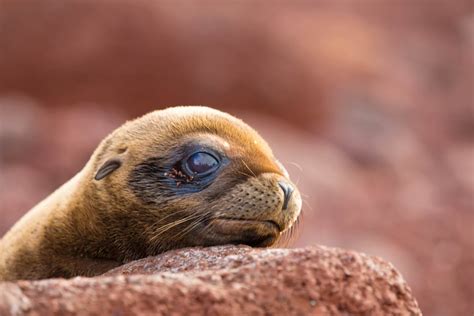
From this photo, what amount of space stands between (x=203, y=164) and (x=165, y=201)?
410 millimetres

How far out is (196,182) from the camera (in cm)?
756

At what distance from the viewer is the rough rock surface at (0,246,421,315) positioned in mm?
5086

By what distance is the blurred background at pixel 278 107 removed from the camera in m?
20.2

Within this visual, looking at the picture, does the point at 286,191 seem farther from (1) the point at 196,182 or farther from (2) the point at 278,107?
(2) the point at 278,107

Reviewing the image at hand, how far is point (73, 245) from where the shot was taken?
303 inches

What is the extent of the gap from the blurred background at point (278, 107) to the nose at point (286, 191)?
33.0 feet

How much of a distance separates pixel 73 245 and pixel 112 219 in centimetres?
Answer: 38

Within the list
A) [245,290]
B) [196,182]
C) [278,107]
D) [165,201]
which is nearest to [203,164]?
[196,182]

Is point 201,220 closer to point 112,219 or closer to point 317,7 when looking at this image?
point 112,219

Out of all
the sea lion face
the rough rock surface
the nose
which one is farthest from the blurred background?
the rough rock surface

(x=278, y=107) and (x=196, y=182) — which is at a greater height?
(x=278, y=107)

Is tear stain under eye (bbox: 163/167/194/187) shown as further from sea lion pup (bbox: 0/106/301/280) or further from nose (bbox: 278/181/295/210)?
nose (bbox: 278/181/295/210)

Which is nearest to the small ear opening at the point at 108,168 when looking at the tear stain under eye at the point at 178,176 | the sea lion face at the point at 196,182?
the sea lion face at the point at 196,182

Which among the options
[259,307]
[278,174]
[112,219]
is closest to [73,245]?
[112,219]
